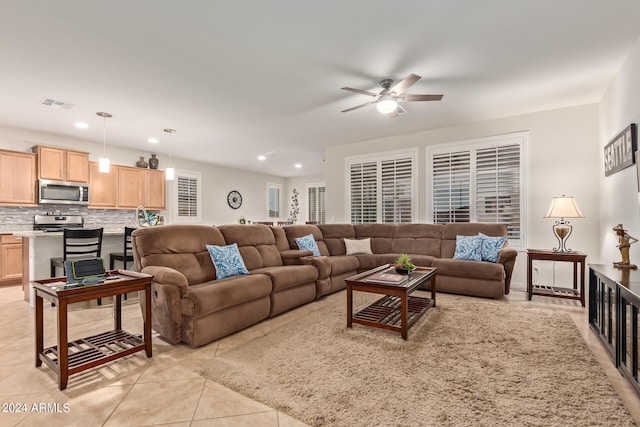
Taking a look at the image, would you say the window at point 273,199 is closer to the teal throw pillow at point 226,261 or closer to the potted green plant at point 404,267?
the teal throw pillow at point 226,261

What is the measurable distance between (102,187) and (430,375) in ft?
22.1

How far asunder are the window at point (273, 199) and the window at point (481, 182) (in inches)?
251

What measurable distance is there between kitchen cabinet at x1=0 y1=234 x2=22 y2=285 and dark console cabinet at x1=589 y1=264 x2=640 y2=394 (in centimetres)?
771

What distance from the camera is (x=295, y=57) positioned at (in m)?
3.06

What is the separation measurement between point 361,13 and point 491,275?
11.5 ft

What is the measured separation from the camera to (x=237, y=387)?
6.69 feet

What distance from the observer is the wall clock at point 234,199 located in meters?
9.33

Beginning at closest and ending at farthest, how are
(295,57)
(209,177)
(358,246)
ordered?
(295,57) < (358,246) < (209,177)

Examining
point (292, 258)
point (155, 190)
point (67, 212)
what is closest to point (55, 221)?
point (67, 212)

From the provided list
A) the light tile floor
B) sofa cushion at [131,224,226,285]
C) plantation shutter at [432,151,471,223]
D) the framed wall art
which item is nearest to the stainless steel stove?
the light tile floor

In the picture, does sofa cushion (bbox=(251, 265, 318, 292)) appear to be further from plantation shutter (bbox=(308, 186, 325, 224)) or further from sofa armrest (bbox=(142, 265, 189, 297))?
plantation shutter (bbox=(308, 186, 325, 224))

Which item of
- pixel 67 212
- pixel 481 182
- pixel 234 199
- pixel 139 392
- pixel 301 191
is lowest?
pixel 139 392

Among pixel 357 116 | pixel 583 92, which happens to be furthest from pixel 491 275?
pixel 357 116

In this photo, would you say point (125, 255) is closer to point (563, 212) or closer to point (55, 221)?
point (55, 221)
